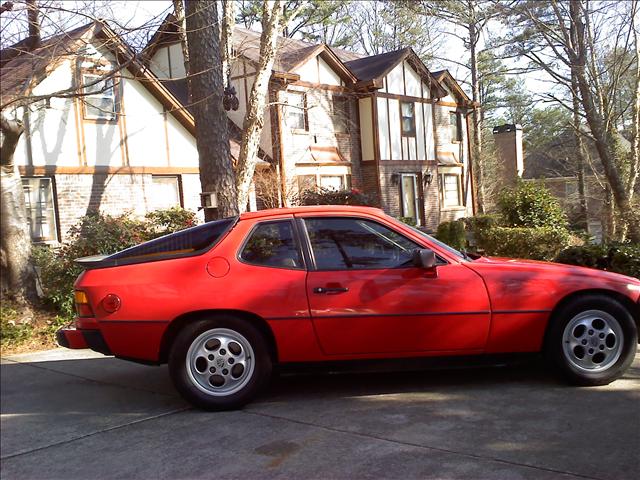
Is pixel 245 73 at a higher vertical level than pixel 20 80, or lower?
higher

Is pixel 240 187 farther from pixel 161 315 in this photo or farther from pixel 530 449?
pixel 530 449

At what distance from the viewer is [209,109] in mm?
9859

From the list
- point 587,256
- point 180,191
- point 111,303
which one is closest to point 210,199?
point 111,303

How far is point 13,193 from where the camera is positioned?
369 inches

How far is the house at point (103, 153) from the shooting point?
15.0 meters

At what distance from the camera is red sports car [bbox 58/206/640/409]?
192 inches

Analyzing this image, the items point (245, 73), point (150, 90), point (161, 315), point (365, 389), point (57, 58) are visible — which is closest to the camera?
point (161, 315)

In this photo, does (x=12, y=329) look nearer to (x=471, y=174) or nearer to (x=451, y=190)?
(x=451, y=190)

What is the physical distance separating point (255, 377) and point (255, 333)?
34 centimetres

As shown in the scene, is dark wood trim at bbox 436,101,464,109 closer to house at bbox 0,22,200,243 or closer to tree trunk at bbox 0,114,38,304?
house at bbox 0,22,200,243

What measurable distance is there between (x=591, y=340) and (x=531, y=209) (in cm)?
1143

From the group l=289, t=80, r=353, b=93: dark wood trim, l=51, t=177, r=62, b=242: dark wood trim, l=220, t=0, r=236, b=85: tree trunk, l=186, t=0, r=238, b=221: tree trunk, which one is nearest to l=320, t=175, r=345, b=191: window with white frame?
l=289, t=80, r=353, b=93: dark wood trim

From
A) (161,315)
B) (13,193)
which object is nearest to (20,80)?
(13,193)

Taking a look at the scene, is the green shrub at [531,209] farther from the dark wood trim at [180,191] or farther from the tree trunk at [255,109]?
the dark wood trim at [180,191]
